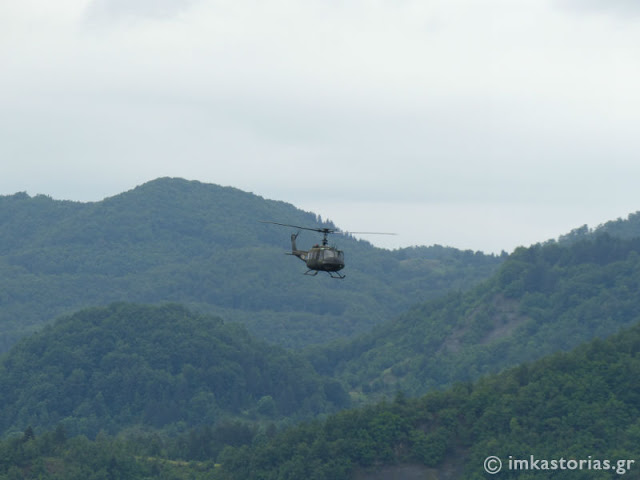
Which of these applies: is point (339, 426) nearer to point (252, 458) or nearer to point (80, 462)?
point (252, 458)

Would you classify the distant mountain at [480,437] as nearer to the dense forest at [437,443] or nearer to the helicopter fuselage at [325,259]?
the dense forest at [437,443]

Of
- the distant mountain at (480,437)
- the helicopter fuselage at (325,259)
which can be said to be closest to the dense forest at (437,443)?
the distant mountain at (480,437)

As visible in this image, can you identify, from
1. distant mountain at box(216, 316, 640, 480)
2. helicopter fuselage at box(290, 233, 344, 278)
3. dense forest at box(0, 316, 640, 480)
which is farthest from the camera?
distant mountain at box(216, 316, 640, 480)

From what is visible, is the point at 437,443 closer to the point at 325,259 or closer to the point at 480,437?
the point at 480,437

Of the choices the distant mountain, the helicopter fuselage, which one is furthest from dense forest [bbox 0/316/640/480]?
the helicopter fuselage

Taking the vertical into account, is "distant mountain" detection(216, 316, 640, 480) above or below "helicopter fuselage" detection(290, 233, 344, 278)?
below

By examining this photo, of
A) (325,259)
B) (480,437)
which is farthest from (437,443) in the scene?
(325,259)

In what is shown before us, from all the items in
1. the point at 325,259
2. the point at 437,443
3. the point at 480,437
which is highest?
the point at 325,259

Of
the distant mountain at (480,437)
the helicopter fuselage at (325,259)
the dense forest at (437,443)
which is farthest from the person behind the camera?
the distant mountain at (480,437)

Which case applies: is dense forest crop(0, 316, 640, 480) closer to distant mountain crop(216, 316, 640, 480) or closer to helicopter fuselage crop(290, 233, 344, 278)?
distant mountain crop(216, 316, 640, 480)

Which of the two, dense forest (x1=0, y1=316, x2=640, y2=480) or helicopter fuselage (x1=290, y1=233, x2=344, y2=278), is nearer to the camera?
helicopter fuselage (x1=290, y1=233, x2=344, y2=278)
